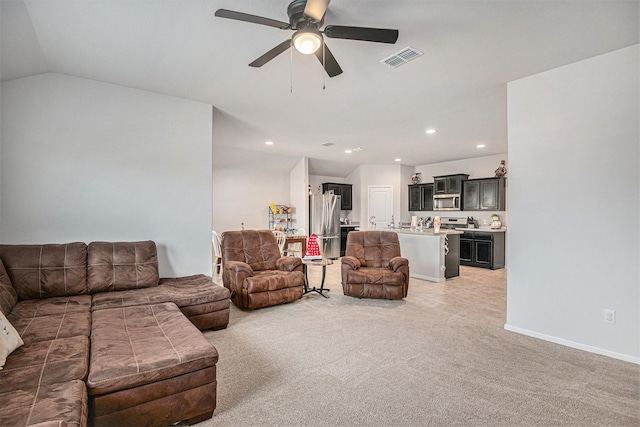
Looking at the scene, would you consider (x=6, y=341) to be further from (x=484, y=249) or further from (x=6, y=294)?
(x=484, y=249)

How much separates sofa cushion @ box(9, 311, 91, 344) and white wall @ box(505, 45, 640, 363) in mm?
3913

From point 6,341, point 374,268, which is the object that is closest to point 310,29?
point 6,341

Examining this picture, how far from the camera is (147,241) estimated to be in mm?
3529

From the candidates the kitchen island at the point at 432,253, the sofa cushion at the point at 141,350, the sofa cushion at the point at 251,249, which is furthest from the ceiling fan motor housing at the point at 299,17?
the kitchen island at the point at 432,253

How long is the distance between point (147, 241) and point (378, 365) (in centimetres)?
277

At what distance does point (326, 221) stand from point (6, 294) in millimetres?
6543

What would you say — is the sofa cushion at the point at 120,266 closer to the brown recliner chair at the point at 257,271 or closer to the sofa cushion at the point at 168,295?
the sofa cushion at the point at 168,295

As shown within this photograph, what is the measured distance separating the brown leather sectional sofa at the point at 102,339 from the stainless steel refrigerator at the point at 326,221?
5.09 meters

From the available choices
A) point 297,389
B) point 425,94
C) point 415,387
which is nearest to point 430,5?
point 425,94

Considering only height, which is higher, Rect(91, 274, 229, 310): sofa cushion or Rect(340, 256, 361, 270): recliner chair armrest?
Rect(340, 256, 361, 270): recliner chair armrest

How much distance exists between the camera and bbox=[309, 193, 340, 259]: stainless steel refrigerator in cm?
830

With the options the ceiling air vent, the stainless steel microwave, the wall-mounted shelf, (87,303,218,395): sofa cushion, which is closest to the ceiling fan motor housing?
the ceiling air vent

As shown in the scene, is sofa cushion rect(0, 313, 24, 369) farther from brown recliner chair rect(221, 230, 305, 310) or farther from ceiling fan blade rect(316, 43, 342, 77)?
ceiling fan blade rect(316, 43, 342, 77)

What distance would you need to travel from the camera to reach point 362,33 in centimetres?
195
